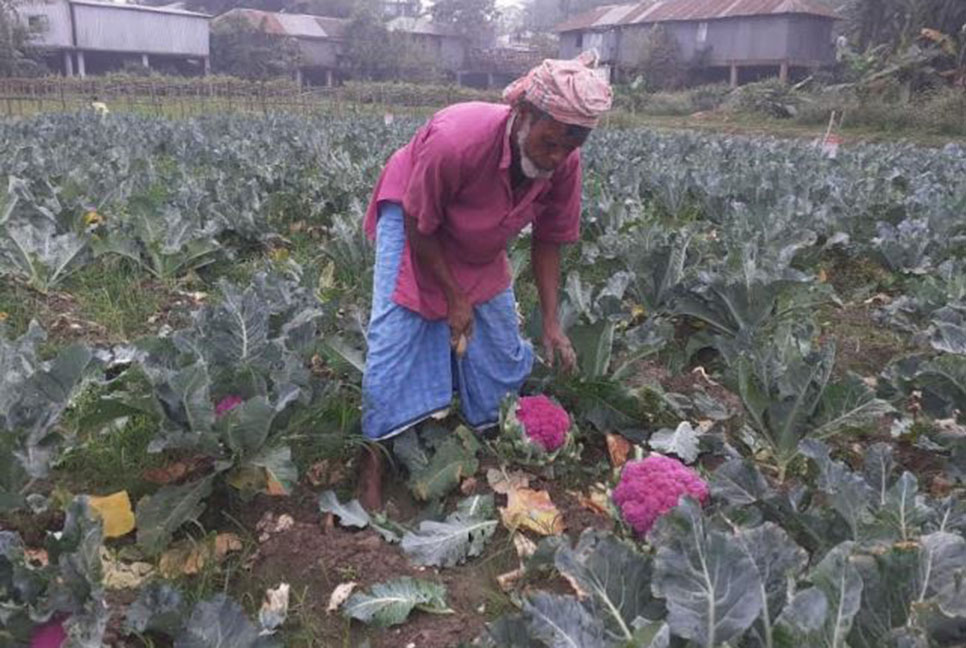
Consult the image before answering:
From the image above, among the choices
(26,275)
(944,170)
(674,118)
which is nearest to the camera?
(26,275)

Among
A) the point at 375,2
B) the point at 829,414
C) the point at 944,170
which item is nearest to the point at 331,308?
the point at 829,414

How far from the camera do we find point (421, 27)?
187ft

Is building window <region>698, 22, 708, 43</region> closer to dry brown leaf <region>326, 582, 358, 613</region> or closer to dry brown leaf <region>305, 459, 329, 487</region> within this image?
dry brown leaf <region>305, 459, 329, 487</region>

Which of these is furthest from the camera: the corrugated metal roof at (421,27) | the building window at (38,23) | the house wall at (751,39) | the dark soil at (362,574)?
the corrugated metal roof at (421,27)

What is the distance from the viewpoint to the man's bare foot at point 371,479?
9.08ft

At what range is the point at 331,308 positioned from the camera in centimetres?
364

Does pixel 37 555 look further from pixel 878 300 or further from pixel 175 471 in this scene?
pixel 878 300

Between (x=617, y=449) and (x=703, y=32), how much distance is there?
43185 mm

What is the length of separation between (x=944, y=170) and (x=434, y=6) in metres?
55.0

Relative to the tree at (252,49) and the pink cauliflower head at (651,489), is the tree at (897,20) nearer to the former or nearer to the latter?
the tree at (252,49)

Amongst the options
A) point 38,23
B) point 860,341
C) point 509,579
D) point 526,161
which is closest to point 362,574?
point 509,579

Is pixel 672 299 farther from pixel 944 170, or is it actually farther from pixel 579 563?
pixel 944 170

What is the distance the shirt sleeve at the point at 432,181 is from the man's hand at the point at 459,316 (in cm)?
26

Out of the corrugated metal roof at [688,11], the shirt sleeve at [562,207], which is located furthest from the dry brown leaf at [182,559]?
the corrugated metal roof at [688,11]
